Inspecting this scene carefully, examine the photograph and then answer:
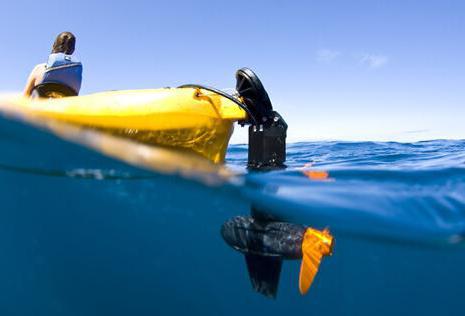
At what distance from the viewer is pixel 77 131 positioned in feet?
12.1

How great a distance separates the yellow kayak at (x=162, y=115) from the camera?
120 inches

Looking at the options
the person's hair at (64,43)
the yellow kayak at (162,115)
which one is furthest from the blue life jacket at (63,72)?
the yellow kayak at (162,115)

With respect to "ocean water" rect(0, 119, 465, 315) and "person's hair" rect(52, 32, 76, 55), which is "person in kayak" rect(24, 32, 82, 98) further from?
"ocean water" rect(0, 119, 465, 315)

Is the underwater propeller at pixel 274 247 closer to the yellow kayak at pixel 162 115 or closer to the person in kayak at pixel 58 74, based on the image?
the yellow kayak at pixel 162 115

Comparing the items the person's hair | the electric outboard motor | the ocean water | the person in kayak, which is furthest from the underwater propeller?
the person's hair

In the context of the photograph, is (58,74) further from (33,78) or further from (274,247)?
(274,247)

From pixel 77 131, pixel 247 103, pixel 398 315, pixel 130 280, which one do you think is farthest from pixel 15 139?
pixel 398 315

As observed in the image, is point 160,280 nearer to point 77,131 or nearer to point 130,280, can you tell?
point 130,280

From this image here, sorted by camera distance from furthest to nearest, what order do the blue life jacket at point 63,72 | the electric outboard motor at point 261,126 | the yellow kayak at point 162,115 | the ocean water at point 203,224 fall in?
the ocean water at point 203,224
the blue life jacket at point 63,72
the electric outboard motor at point 261,126
the yellow kayak at point 162,115

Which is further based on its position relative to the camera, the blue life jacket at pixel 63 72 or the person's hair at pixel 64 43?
the person's hair at pixel 64 43

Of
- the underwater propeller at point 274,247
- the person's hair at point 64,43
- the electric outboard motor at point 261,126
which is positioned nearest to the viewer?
the underwater propeller at point 274,247

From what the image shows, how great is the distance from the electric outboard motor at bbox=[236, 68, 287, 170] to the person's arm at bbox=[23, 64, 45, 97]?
2.90 m

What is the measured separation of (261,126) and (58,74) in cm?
303

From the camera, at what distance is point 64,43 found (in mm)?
4922
